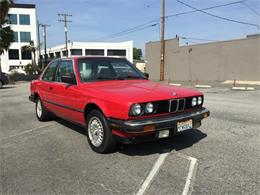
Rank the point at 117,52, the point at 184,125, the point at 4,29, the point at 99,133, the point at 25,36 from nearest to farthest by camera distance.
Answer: the point at 184,125 < the point at 99,133 < the point at 4,29 < the point at 25,36 < the point at 117,52

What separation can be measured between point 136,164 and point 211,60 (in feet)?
78.7

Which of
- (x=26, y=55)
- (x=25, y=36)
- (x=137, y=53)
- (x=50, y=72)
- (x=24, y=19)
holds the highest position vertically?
(x=24, y=19)

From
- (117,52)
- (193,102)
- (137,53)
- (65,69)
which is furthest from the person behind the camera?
(137,53)

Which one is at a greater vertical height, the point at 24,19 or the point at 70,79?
the point at 24,19

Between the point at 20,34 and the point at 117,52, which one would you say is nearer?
the point at 20,34

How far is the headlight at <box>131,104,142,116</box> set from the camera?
4.22m

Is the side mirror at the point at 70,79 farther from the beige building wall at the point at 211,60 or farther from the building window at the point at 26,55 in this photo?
the building window at the point at 26,55

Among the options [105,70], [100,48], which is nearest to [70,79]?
[105,70]

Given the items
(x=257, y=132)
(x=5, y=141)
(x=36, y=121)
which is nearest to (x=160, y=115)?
(x=257, y=132)

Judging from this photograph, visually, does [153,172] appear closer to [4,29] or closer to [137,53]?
[4,29]

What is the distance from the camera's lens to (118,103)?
4.30 m

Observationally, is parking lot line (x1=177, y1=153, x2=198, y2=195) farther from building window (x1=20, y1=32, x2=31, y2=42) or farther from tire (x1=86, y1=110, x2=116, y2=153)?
building window (x1=20, y1=32, x2=31, y2=42)

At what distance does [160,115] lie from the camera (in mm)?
4477

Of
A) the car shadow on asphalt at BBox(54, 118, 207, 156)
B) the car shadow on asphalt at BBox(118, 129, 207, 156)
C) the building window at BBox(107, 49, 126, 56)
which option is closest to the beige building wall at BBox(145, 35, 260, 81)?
the car shadow on asphalt at BBox(54, 118, 207, 156)
